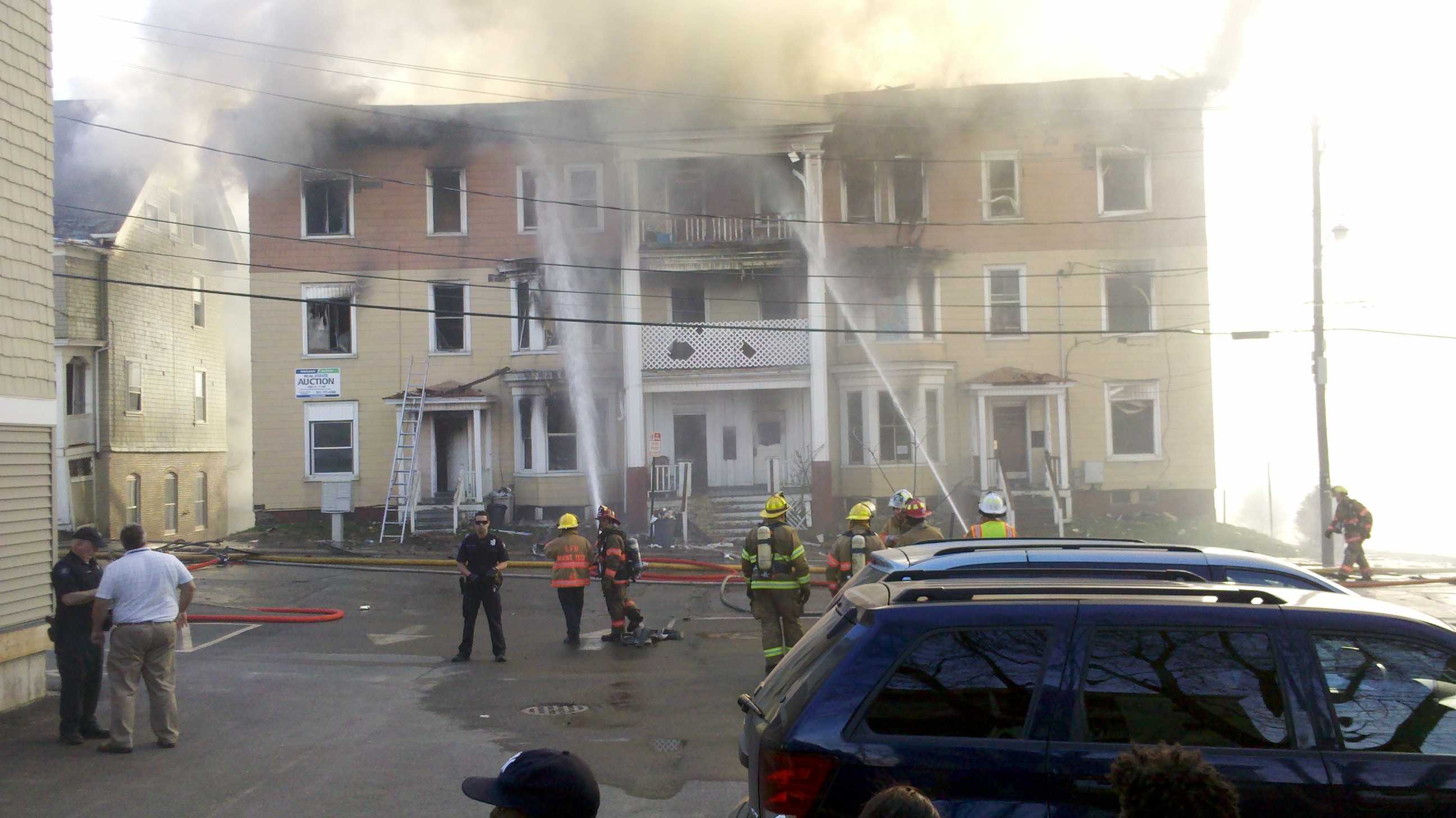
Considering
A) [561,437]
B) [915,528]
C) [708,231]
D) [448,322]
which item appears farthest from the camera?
[448,322]

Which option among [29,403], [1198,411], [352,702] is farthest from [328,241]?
[1198,411]

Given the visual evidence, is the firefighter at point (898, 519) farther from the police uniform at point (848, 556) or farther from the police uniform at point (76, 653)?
the police uniform at point (76, 653)

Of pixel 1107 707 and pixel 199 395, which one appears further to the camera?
pixel 199 395

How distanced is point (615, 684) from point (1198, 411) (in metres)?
18.0

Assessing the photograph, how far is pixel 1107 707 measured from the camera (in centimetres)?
330

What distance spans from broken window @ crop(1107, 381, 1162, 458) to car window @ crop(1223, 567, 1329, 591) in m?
18.4

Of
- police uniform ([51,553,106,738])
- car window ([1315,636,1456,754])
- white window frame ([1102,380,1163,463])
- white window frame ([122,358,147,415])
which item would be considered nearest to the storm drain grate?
police uniform ([51,553,106,738])

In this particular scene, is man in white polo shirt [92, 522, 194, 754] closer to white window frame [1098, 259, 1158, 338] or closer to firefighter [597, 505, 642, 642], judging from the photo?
firefighter [597, 505, 642, 642]

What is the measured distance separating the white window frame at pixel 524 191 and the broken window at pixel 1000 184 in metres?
9.92

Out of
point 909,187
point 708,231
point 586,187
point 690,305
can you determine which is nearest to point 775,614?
point 708,231

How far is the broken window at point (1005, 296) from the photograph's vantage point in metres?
23.2

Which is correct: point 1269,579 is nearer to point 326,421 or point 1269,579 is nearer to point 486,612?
point 486,612

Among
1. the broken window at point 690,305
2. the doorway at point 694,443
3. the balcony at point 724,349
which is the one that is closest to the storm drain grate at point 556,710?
the balcony at point 724,349

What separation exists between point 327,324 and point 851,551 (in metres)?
18.1
